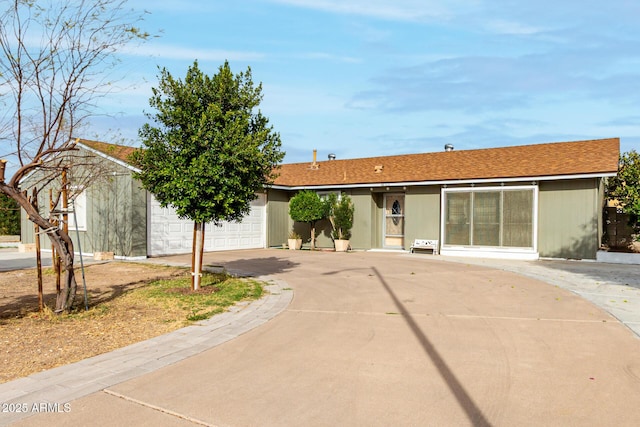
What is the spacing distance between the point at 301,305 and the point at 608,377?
15.8ft

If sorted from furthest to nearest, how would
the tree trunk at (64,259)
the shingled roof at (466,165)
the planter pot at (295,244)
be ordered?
the planter pot at (295,244) < the shingled roof at (466,165) < the tree trunk at (64,259)

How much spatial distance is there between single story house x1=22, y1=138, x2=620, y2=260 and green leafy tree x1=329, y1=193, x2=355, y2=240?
0.62 meters

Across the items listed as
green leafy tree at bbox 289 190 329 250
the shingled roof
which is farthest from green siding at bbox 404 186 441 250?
green leafy tree at bbox 289 190 329 250

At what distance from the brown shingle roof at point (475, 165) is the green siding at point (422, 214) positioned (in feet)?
2.27

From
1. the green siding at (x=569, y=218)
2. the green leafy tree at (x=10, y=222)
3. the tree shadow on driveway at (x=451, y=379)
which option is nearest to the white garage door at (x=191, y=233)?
the tree shadow on driveway at (x=451, y=379)

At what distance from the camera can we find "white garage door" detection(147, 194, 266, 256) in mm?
16641

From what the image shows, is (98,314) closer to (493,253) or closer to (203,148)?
(203,148)

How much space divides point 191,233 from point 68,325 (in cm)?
1196

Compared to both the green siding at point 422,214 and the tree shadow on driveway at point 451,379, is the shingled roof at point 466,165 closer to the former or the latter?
the green siding at point 422,214

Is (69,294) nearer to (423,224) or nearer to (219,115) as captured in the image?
(219,115)

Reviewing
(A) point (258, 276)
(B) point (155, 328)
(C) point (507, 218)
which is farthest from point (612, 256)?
(B) point (155, 328)

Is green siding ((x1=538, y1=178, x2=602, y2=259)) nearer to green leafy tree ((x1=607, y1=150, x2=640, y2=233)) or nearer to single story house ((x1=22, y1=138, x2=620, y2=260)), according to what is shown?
single story house ((x1=22, y1=138, x2=620, y2=260))

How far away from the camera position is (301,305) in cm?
798

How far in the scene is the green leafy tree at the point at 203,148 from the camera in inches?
321
